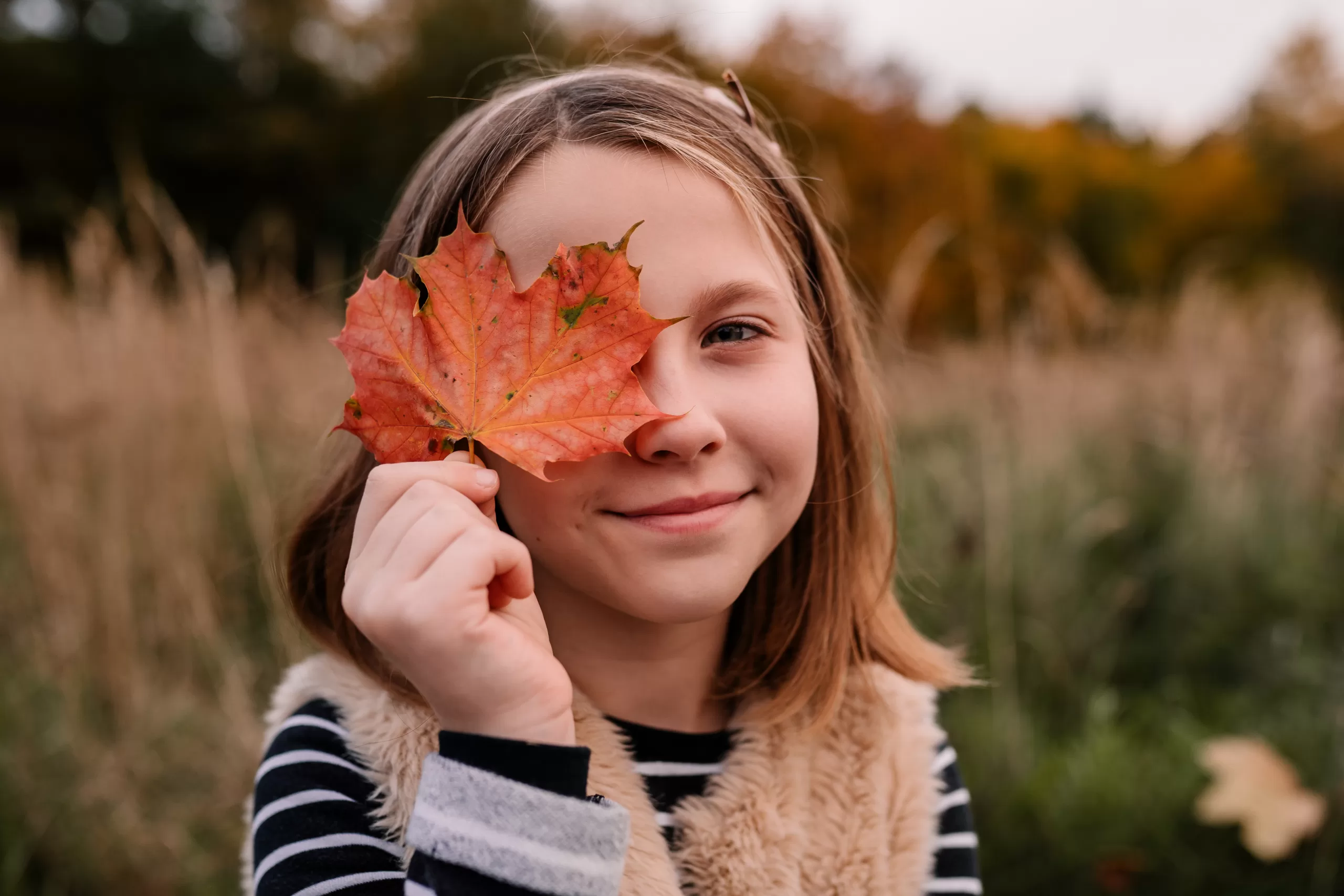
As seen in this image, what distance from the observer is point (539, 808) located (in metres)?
0.86

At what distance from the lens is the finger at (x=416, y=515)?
33.4 inches

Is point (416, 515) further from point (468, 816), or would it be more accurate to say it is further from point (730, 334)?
point (730, 334)

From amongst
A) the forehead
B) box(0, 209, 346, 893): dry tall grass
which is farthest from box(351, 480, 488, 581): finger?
box(0, 209, 346, 893): dry tall grass

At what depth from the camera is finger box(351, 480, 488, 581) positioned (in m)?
0.85

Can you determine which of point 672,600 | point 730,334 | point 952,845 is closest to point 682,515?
point 672,600

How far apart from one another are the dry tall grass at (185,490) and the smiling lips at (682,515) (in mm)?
575

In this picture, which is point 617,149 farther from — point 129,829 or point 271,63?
point 271,63

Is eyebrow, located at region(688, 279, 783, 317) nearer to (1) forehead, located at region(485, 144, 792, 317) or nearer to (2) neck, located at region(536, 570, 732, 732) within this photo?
(1) forehead, located at region(485, 144, 792, 317)

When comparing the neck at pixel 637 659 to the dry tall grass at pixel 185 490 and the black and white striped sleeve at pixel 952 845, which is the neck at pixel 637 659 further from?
Answer: the dry tall grass at pixel 185 490

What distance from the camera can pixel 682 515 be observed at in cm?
100

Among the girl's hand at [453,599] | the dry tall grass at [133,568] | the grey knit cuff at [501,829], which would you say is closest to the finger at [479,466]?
the girl's hand at [453,599]

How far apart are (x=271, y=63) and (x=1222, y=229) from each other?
1965cm

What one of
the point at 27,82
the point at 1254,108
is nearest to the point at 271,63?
the point at 27,82

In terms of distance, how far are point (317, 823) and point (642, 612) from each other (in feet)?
1.41
